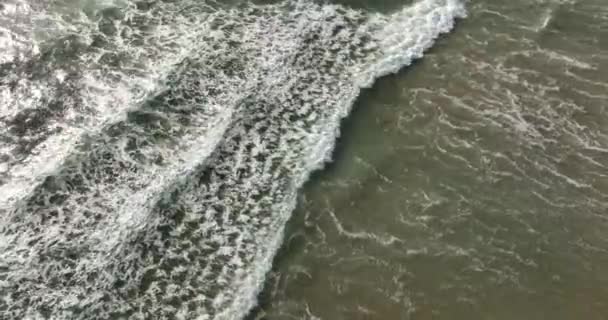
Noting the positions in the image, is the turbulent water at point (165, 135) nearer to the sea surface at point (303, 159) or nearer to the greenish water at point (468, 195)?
the sea surface at point (303, 159)

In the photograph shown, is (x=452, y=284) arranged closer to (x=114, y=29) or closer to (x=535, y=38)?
(x=535, y=38)

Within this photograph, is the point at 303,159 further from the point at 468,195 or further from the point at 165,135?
the point at 468,195

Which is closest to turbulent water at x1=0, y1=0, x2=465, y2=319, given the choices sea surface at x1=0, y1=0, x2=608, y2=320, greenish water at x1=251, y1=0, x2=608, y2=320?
sea surface at x1=0, y1=0, x2=608, y2=320

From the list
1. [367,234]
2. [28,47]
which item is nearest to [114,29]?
[28,47]

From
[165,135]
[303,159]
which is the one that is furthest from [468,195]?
[165,135]

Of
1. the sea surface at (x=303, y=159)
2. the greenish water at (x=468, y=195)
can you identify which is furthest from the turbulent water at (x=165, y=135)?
the greenish water at (x=468, y=195)

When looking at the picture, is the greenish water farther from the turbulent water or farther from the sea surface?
the turbulent water
